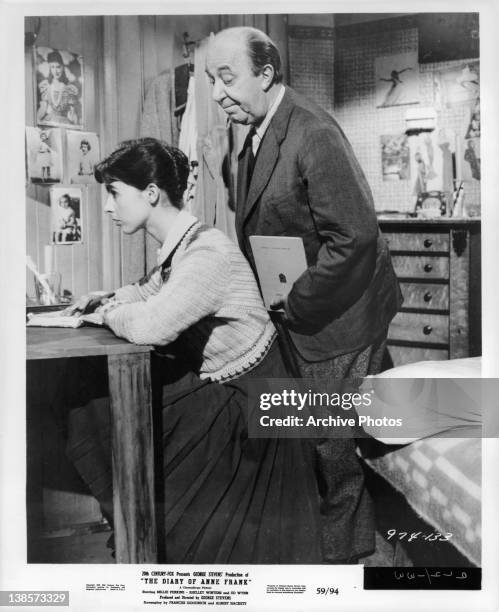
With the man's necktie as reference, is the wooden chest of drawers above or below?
below

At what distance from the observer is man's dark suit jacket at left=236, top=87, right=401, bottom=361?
5.51 ft

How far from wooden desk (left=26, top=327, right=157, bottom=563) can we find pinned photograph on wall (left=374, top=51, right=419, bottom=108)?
849 mm

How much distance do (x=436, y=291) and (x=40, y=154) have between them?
103cm

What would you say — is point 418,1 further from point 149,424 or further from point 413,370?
point 149,424

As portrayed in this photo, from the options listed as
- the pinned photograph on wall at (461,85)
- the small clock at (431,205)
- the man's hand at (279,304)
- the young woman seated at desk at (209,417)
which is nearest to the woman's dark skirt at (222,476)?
the young woman seated at desk at (209,417)

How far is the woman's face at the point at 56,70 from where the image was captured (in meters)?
1.70

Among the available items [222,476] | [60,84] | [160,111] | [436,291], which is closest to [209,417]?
[222,476]

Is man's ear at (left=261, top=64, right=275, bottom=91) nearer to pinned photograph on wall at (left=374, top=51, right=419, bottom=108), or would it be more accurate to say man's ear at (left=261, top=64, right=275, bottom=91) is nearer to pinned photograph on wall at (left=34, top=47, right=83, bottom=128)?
pinned photograph on wall at (left=374, top=51, right=419, bottom=108)

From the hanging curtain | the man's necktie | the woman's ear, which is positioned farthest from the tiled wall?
the woman's ear

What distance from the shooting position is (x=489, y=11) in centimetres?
171

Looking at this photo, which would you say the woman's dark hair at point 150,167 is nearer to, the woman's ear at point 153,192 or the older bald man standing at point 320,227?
the woman's ear at point 153,192

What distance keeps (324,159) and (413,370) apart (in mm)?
555

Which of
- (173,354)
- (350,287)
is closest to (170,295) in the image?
(173,354)
